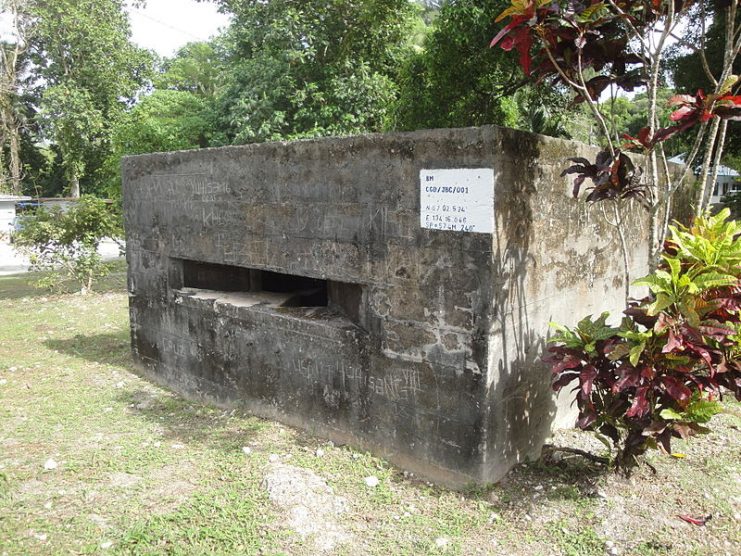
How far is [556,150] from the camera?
346 centimetres

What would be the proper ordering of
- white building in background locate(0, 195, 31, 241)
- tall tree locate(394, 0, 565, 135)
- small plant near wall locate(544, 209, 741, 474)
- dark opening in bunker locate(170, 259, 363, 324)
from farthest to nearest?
white building in background locate(0, 195, 31, 241) → tall tree locate(394, 0, 565, 135) → dark opening in bunker locate(170, 259, 363, 324) → small plant near wall locate(544, 209, 741, 474)

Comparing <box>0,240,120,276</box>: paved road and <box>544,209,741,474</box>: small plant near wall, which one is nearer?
<box>544,209,741,474</box>: small plant near wall

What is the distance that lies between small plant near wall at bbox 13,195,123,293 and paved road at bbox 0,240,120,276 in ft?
9.91

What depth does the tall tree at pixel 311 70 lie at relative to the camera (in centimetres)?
1065

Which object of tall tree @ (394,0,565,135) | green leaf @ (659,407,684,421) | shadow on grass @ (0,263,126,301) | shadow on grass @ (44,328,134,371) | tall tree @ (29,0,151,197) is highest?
tall tree @ (29,0,151,197)

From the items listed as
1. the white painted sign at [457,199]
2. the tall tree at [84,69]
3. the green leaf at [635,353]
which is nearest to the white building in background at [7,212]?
the tall tree at [84,69]

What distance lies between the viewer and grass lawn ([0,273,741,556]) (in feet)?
9.31

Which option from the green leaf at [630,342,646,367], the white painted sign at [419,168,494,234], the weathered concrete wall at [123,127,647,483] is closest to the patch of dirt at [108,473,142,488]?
the weathered concrete wall at [123,127,647,483]

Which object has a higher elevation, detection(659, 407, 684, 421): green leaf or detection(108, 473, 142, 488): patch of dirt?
detection(659, 407, 684, 421): green leaf

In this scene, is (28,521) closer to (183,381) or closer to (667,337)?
(183,381)

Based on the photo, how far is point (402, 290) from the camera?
3438 millimetres

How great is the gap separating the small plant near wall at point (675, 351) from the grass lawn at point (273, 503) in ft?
1.42

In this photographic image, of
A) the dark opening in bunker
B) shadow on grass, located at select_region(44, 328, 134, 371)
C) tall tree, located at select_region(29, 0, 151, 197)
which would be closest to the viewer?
the dark opening in bunker

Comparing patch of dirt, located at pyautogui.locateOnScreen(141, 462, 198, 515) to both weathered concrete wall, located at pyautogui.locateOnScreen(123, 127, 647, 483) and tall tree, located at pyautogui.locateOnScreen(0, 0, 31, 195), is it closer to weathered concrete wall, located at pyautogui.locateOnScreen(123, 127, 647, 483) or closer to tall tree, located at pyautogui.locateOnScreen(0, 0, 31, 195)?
weathered concrete wall, located at pyautogui.locateOnScreen(123, 127, 647, 483)
